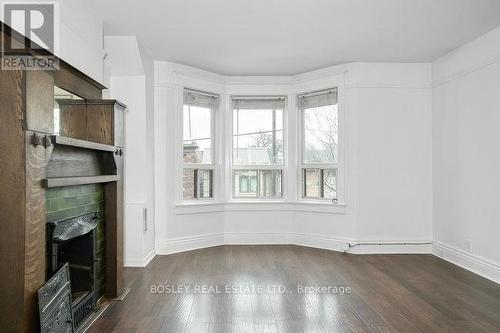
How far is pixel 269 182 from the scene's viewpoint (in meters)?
5.85

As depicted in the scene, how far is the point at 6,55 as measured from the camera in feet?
6.71

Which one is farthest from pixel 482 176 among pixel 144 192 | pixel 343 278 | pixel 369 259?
pixel 144 192

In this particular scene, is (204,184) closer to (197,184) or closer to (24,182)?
(197,184)

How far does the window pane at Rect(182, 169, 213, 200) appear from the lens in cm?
536

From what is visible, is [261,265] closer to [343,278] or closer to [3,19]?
[343,278]

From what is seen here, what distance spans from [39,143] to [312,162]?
13.4 feet

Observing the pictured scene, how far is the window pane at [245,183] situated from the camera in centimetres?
581

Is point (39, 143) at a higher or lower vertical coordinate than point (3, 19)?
lower

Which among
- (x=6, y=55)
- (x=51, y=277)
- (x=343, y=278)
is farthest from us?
(x=343, y=278)

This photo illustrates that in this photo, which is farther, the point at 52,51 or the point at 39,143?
the point at 52,51

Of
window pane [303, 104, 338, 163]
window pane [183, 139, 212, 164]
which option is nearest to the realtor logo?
window pane [183, 139, 212, 164]

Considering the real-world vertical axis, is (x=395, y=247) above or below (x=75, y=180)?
below

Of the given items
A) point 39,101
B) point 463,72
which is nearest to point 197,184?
point 39,101

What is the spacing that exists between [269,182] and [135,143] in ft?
7.38
